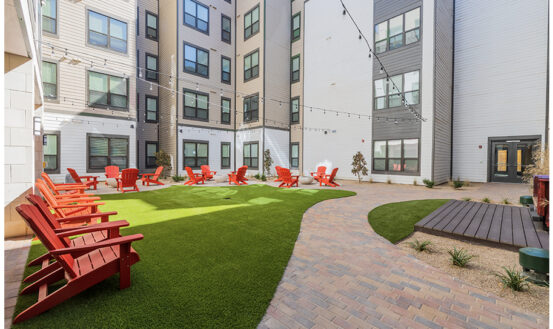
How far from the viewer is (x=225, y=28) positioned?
18.9 metres

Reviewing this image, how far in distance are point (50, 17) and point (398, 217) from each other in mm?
17456

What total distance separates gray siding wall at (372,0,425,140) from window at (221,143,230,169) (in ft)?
35.3

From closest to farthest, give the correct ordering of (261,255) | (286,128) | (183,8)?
1. (261,255)
2. (183,8)
3. (286,128)

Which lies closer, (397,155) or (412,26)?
(412,26)

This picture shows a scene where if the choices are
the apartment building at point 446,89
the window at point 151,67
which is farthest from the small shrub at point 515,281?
the window at point 151,67

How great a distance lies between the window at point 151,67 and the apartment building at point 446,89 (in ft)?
44.4

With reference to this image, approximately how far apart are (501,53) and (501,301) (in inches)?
609

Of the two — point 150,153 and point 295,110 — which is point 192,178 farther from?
point 295,110

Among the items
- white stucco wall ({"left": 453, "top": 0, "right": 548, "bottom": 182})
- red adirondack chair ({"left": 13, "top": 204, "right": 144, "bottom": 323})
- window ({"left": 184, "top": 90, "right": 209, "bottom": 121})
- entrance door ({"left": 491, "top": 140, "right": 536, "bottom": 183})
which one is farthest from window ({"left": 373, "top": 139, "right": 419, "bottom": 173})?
red adirondack chair ({"left": 13, "top": 204, "right": 144, "bottom": 323})

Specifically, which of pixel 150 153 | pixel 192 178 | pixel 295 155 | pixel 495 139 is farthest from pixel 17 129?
pixel 495 139

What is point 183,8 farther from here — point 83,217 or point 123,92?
point 83,217

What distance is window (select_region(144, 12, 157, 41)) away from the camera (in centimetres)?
1740

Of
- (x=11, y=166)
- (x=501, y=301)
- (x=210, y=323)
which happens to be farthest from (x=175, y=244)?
(x=501, y=301)

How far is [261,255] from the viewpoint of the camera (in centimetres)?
366
